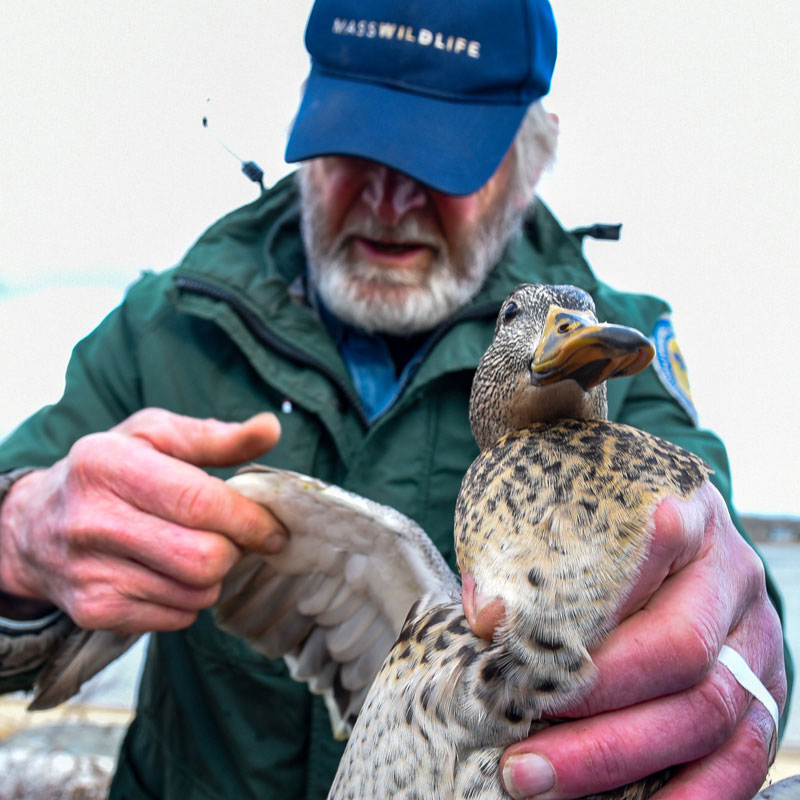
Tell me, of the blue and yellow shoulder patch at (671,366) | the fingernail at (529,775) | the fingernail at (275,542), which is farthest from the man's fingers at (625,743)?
the blue and yellow shoulder patch at (671,366)

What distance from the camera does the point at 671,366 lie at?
2012 millimetres

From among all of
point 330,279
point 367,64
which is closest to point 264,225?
point 330,279

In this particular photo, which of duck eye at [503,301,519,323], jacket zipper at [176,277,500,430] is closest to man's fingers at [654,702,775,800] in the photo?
duck eye at [503,301,519,323]

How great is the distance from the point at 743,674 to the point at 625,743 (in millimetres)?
211

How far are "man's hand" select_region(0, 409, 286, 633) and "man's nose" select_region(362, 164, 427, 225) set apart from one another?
3.04 feet

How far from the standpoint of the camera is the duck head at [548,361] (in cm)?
94

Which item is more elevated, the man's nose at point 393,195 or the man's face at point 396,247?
the man's nose at point 393,195

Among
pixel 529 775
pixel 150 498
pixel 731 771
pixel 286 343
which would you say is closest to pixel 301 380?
pixel 286 343

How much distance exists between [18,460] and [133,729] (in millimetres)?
961

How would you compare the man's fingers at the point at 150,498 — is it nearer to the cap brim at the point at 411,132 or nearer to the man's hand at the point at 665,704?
the man's hand at the point at 665,704

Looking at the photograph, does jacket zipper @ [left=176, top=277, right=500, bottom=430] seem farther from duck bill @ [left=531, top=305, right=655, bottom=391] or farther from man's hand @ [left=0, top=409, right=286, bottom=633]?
duck bill @ [left=531, top=305, right=655, bottom=391]

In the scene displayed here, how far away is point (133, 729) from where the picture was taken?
230 centimetres

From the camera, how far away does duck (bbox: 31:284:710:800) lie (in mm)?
976

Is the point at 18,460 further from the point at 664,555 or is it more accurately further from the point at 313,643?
the point at 664,555
